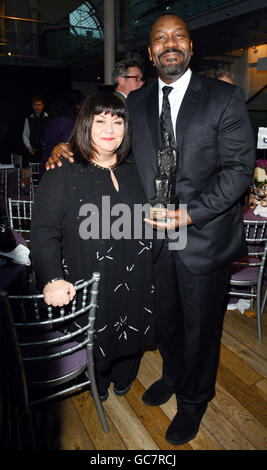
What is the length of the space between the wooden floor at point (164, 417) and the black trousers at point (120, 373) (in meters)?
0.09

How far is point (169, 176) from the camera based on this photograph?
1.39m

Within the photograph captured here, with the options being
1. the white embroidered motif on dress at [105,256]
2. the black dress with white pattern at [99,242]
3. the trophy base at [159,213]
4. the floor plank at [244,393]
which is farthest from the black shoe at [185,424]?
the trophy base at [159,213]

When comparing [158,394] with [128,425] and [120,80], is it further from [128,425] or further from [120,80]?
[120,80]

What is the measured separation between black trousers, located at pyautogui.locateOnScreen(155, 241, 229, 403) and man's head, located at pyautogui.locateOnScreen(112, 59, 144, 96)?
1.99 meters

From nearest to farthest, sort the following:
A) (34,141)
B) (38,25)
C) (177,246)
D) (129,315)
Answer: (177,246)
(129,315)
(34,141)
(38,25)

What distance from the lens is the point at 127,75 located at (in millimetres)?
2961

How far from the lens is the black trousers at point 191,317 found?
5.25 feet

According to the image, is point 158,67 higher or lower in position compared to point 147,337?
higher

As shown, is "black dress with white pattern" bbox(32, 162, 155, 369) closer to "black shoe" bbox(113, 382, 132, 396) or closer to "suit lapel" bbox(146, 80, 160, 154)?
"suit lapel" bbox(146, 80, 160, 154)

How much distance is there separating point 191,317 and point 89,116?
1074mm

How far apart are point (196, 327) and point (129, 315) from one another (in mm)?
344

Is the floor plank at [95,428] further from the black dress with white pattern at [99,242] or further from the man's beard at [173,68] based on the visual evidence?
the man's beard at [173,68]
